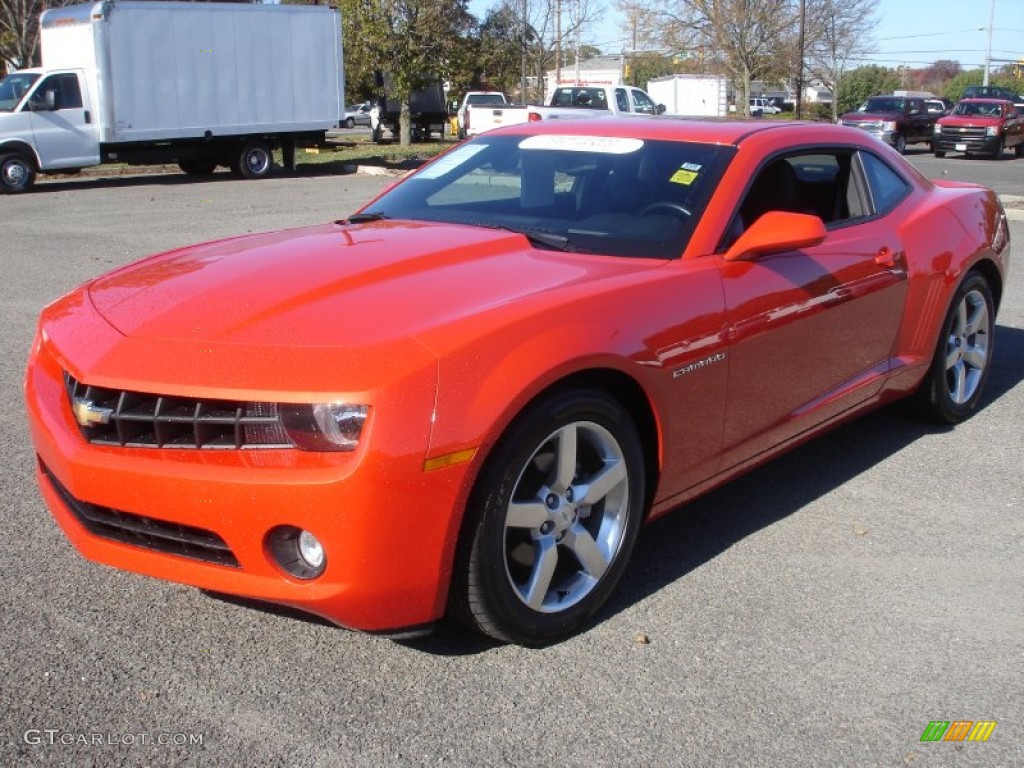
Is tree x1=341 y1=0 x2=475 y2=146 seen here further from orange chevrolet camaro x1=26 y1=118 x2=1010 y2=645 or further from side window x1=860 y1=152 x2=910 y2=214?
orange chevrolet camaro x1=26 y1=118 x2=1010 y2=645

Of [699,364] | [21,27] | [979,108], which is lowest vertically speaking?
[699,364]

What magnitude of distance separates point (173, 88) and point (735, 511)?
19.4 metres

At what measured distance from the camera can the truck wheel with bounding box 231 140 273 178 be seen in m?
23.1

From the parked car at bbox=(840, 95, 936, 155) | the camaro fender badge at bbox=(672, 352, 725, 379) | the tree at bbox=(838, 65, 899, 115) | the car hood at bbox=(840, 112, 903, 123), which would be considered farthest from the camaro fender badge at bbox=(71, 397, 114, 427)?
the tree at bbox=(838, 65, 899, 115)

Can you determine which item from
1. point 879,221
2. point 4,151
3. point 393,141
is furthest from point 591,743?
point 393,141

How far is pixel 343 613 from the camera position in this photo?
2.81 meters

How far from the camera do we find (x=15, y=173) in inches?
741

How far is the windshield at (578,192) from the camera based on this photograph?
3.86 m

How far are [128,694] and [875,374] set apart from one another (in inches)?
127

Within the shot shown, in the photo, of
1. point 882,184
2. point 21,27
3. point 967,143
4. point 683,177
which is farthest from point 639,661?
point 21,27

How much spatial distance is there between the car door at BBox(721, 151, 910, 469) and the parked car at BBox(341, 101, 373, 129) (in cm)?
4958

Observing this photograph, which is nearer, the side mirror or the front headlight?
the front headlight

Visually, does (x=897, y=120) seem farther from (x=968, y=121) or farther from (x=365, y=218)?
(x=365, y=218)

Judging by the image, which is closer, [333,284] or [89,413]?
[89,413]
